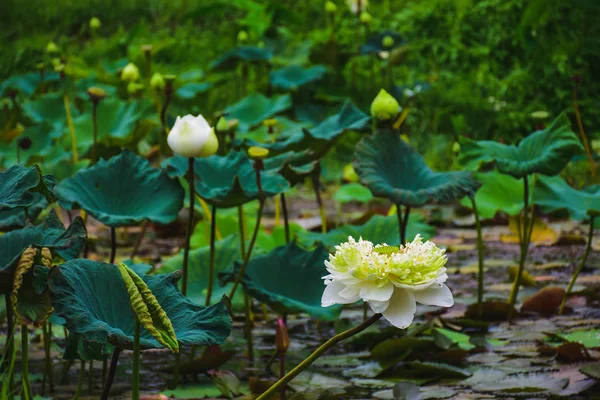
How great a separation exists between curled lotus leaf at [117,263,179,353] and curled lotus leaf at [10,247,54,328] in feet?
0.75

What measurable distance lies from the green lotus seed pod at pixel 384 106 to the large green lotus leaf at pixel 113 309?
0.80 m

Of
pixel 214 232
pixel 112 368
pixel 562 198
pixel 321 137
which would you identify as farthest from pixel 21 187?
pixel 562 198

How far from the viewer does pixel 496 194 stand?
244cm

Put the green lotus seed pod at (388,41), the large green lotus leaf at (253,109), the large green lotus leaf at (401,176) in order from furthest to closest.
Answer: the green lotus seed pod at (388,41) < the large green lotus leaf at (253,109) < the large green lotus leaf at (401,176)

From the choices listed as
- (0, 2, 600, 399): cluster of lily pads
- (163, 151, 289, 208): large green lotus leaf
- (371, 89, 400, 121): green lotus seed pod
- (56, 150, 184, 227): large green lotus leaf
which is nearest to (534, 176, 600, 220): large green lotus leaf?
(0, 2, 600, 399): cluster of lily pads

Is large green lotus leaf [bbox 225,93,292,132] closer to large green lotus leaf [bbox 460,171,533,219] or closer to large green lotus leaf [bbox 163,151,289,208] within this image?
large green lotus leaf [bbox 460,171,533,219]

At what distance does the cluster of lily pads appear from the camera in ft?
3.23

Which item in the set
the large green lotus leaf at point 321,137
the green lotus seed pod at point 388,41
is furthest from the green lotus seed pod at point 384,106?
the green lotus seed pod at point 388,41

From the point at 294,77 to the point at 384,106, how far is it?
7.42 ft

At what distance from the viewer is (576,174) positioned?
11.0 feet

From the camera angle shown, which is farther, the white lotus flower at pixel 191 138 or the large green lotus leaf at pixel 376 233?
the large green lotus leaf at pixel 376 233

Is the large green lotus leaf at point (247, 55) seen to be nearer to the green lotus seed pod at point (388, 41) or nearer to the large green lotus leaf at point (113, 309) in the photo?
the green lotus seed pod at point (388, 41)

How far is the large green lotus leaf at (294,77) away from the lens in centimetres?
403

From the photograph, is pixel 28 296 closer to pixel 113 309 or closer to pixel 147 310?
pixel 113 309
